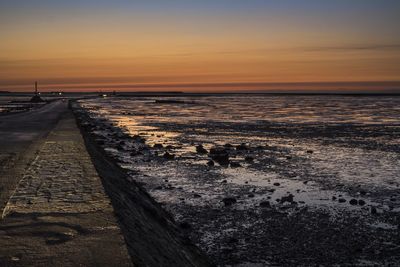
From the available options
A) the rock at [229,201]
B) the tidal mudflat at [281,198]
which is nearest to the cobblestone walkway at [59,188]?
the tidal mudflat at [281,198]

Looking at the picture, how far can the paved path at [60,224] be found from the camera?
4.63m

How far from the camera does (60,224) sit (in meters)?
5.77

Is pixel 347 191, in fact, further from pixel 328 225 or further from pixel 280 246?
pixel 280 246

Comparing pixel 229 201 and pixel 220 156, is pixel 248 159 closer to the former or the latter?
pixel 220 156

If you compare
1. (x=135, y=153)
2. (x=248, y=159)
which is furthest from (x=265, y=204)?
(x=135, y=153)

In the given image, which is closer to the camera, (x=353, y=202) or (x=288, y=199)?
(x=353, y=202)

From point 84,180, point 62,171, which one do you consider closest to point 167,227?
point 84,180

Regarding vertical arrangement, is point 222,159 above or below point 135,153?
above

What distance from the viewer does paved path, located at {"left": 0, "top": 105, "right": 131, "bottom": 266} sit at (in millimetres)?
4629

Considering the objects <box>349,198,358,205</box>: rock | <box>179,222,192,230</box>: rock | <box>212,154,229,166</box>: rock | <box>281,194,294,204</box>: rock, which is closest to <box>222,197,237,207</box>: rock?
<box>281,194,294,204</box>: rock

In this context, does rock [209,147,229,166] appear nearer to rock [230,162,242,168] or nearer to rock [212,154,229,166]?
rock [212,154,229,166]

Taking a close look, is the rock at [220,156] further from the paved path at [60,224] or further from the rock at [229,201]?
the paved path at [60,224]

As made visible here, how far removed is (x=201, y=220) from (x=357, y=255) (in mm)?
3449

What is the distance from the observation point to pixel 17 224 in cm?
577
